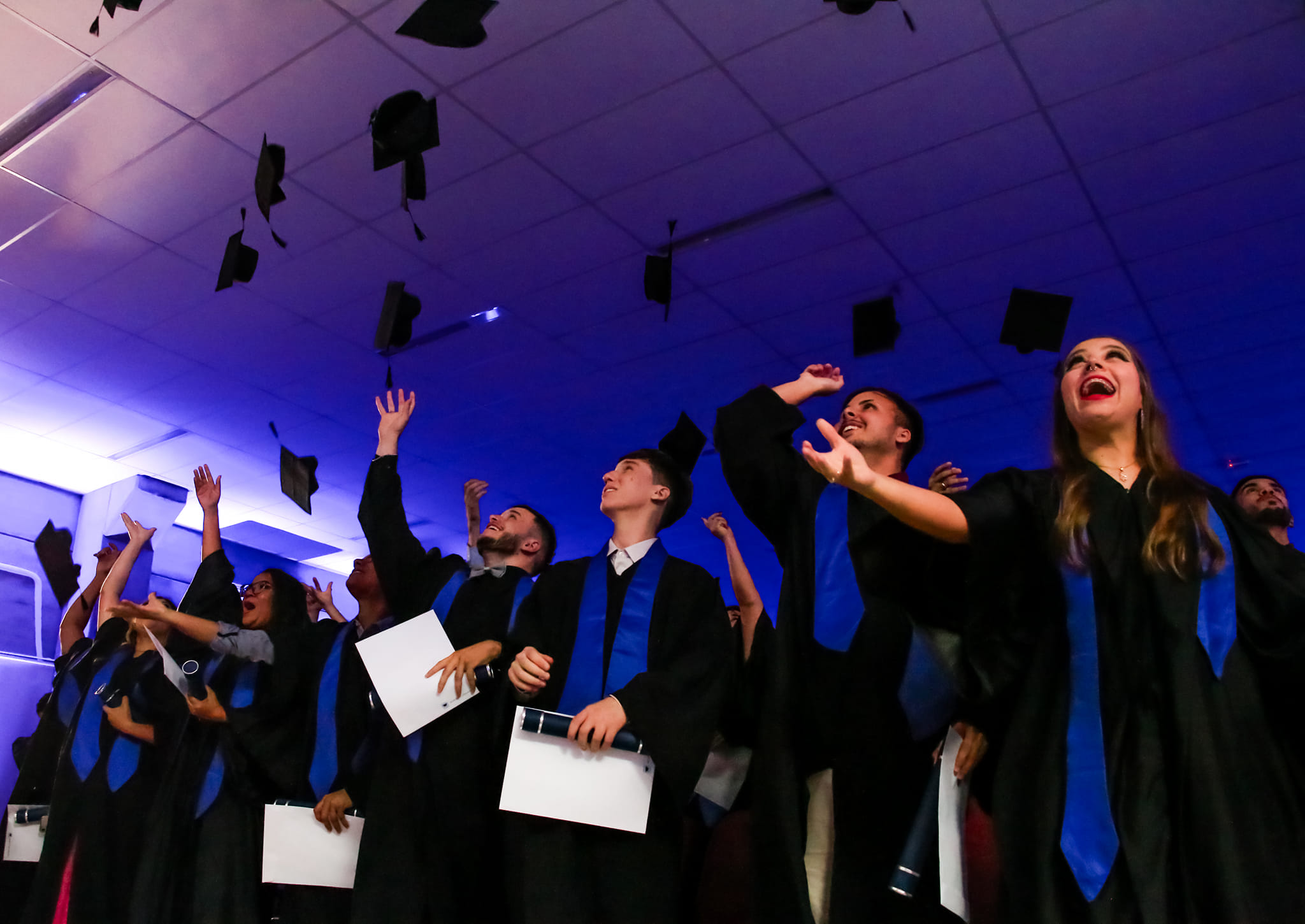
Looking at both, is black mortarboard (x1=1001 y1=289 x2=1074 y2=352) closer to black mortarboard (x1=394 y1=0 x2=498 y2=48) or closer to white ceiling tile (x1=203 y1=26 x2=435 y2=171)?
black mortarboard (x1=394 y1=0 x2=498 y2=48)

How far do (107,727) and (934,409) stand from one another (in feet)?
13.8

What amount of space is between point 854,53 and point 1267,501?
187 cm

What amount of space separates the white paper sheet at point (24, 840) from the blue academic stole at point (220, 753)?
91 cm

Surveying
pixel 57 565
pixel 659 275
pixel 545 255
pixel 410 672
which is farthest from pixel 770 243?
pixel 57 565

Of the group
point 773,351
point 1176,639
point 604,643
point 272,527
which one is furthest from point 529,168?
point 272,527

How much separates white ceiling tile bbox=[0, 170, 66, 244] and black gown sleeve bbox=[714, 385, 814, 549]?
10.8 feet

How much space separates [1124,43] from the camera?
9.50 ft

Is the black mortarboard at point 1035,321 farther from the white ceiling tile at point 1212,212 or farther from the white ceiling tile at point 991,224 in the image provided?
the white ceiling tile at point 1212,212

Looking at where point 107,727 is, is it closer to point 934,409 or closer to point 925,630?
point 925,630

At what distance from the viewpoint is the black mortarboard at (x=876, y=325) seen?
293 cm

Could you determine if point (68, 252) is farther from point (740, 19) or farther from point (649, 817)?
point (649, 817)

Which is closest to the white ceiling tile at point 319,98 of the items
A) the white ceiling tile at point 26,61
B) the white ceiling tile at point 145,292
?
the white ceiling tile at point 26,61

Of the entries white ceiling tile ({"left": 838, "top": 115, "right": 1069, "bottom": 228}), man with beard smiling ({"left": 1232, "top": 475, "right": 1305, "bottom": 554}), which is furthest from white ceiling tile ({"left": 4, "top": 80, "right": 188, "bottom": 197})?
man with beard smiling ({"left": 1232, "top": 475, "right": 1305, "bottom": 554})

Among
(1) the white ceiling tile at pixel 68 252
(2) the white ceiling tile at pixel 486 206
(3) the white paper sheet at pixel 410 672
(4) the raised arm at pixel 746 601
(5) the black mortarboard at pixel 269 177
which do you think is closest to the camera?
(3) the white paper sheet at pixel 410 672
